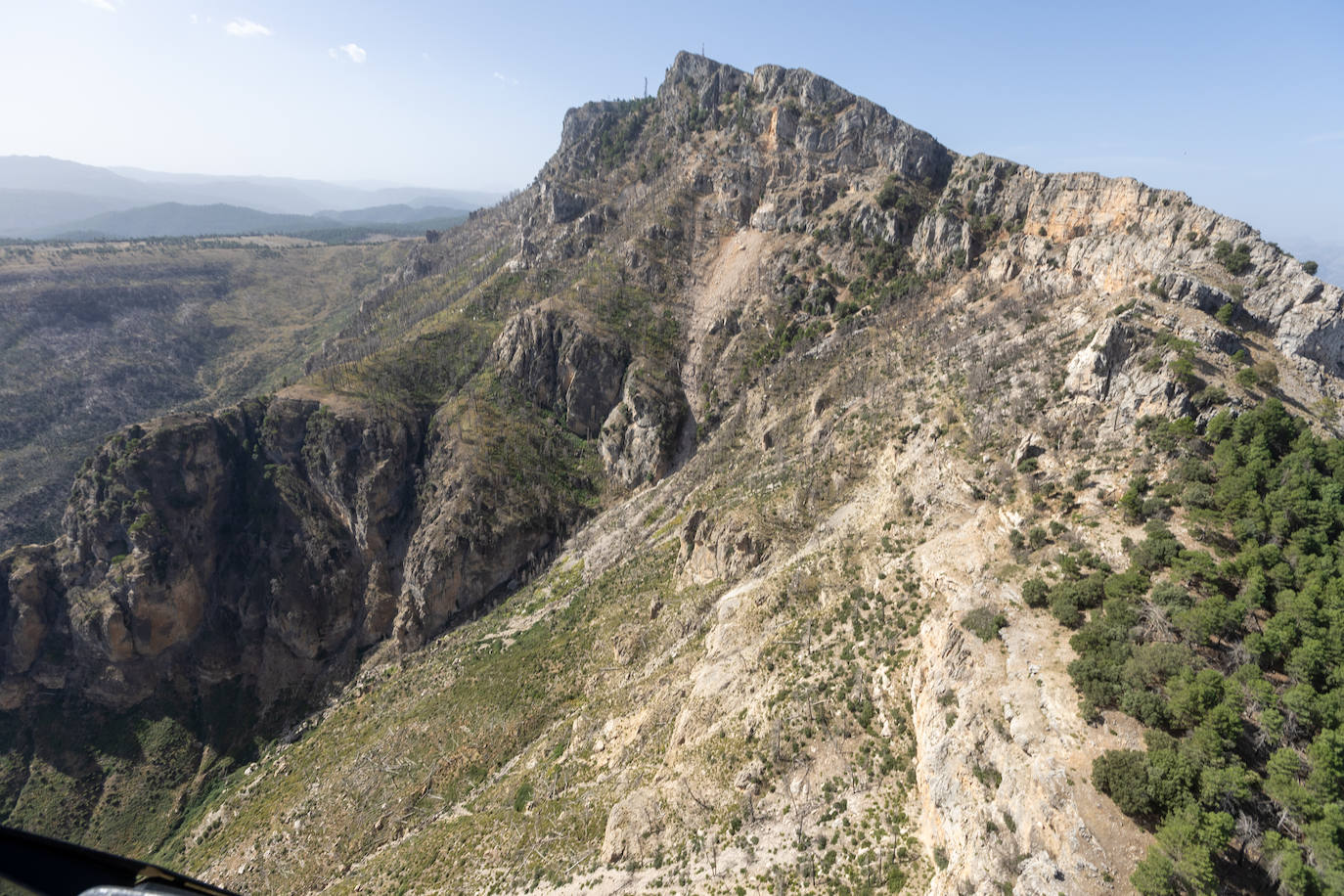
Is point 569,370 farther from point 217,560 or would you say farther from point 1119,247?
point 1119,247

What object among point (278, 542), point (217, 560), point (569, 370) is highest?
point (569, 370)

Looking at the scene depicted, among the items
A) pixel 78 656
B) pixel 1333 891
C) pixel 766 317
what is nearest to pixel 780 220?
pixel 766 317

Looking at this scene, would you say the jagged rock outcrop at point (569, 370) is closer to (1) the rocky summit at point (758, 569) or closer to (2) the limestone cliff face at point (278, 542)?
(1) the rocky summit at point (758, 569)

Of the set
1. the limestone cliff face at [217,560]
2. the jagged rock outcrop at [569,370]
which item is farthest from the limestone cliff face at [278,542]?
the jagged rock outcrop at [569,370]

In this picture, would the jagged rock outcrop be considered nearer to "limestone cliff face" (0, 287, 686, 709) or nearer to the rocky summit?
the rocky summit

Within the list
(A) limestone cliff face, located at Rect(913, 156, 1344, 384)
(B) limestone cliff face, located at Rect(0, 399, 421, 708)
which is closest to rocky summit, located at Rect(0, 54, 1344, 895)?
(A) limestone cliff face, located at Rect(913, 156, 1344, 384)

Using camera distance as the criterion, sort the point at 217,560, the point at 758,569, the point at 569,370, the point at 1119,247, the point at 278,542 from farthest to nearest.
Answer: the point at 569,370, the point at 217,560, the point at 278,542, the point at 1119,247, the point at 758,569

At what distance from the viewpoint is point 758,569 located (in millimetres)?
64750

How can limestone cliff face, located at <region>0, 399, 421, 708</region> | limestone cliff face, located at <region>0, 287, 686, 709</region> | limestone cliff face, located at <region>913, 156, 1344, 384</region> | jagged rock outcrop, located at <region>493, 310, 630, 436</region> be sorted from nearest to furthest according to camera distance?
limestone cliff face, located at <region>913, 156, 1344, 384</region>, limestone cliff face, located at <region>0, 399, 421, 708</region>, limestone cliff face, located at <region>0, 287, 686, 709</region>, jagged rock outcrop, located at <region>493, 310, 630, 436</region>

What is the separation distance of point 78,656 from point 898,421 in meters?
150

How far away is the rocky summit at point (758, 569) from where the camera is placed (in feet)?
99.9

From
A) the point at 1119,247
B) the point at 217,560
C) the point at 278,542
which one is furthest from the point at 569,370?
the point at 1119,247

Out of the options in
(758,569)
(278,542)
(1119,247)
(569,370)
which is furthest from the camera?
(569,370)

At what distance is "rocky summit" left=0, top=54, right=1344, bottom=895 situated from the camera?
1199 inches
